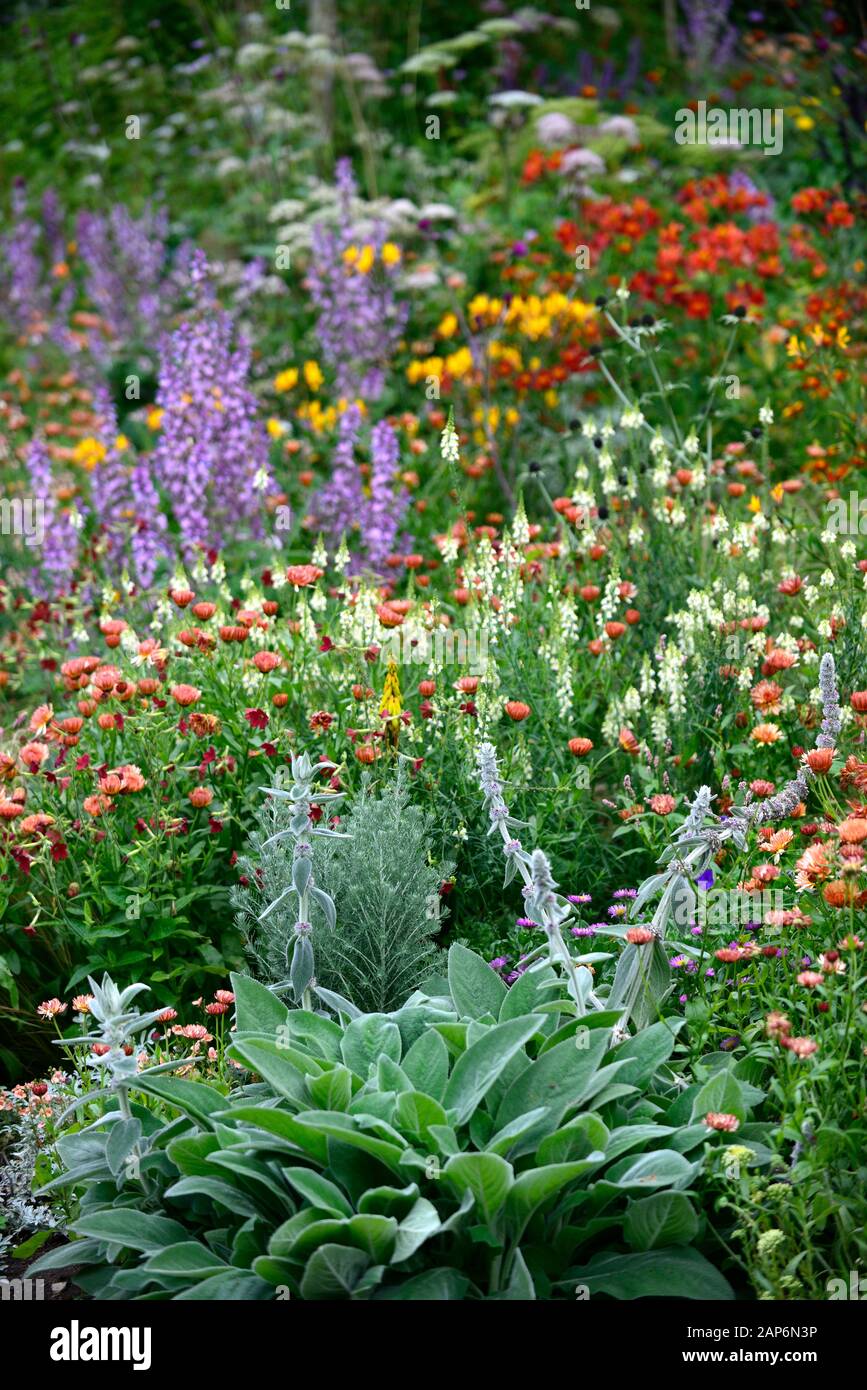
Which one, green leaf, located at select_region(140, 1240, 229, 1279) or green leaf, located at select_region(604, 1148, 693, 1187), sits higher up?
green leaf, located at select_region(604, 1148, 693, 1187)

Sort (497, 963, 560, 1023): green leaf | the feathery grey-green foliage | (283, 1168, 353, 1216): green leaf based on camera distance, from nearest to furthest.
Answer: (283, 1168, 353, 1216): green leaf < (497, 963, 560, 1023): green leaf < the feathery grey-green foliage

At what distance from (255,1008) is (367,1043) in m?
0.27

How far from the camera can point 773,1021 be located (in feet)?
8.52

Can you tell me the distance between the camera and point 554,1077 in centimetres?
269

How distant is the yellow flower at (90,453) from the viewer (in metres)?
6.33

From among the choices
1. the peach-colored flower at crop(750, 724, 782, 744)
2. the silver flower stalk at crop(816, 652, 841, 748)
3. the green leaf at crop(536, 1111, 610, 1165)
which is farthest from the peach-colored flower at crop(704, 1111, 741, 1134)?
the peach-colored flower at crop(750, 724, 782, 744)

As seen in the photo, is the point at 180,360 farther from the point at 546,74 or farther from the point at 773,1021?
the point at 546,74

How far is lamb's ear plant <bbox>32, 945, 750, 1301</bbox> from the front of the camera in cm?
246

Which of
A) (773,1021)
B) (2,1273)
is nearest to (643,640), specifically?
(773,1021)

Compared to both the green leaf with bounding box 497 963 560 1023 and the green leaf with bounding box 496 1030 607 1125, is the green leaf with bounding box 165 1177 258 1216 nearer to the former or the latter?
the green leaf with bounding box 496 1030 607 1125

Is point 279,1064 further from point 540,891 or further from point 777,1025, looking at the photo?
point 777,1025

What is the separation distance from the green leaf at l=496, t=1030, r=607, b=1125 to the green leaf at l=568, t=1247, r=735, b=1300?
30 centimetres

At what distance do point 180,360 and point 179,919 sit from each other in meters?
2.76

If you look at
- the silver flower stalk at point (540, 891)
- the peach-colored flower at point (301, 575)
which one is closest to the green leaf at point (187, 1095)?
the silver flower stalk at point (540, 891)
